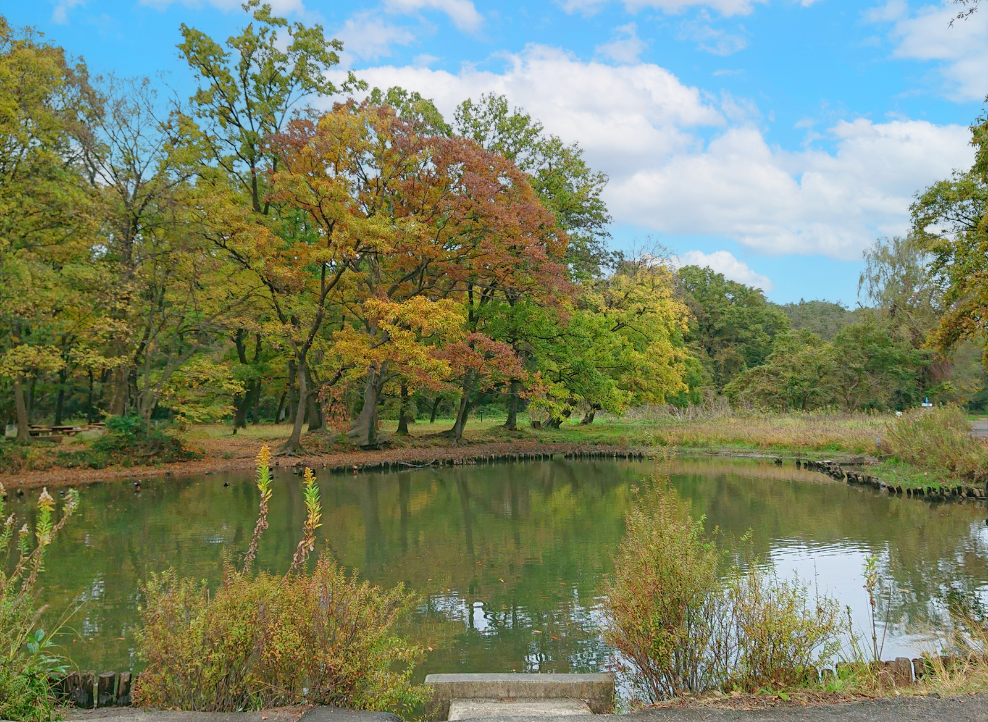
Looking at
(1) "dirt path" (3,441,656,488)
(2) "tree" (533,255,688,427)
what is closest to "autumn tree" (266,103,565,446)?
(1) "dirt path" (3,441,656,488)

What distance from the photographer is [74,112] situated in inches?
857

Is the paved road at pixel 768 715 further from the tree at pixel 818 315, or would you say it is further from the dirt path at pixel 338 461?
the tree at pixel 818 315

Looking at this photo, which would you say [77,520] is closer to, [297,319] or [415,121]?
[297,319]

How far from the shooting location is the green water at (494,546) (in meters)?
7.40

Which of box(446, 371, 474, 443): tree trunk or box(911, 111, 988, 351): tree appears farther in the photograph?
box(446, 371, 474, 443): tree trunk

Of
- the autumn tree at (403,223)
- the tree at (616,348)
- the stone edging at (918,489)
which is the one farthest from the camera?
the tree at (616,348)

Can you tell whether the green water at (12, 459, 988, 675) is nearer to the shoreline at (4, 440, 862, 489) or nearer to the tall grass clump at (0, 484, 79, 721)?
the shoreline at (4, 440, 862, 489)

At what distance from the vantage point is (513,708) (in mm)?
5016

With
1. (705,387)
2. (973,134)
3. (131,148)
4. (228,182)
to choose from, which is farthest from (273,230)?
(705,387)

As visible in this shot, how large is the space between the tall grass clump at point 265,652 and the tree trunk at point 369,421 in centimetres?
2175

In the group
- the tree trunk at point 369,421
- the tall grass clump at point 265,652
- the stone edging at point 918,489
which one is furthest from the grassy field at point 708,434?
the tall grass clump at point 265,652

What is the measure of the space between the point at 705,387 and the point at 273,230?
109ft

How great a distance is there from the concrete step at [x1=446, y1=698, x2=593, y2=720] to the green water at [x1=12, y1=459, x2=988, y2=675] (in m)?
1.23

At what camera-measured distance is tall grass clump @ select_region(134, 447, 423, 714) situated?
4637 mm
